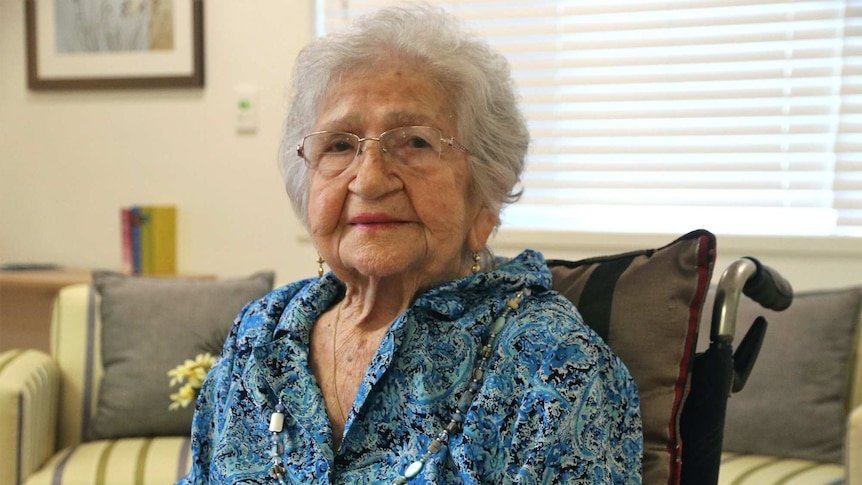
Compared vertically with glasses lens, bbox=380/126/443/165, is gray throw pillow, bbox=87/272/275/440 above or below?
below

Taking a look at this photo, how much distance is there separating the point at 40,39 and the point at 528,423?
3181 millimetres

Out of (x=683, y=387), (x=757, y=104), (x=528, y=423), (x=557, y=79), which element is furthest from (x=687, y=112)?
(x=528, y=423)

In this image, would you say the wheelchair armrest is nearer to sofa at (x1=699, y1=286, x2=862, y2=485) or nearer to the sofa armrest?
sofa at (x1=699, y1=286, x2=862, y2=485)

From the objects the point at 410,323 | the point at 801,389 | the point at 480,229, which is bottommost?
the point at 801,389

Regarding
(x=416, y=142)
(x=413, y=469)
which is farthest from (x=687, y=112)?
(x=413, y=469)

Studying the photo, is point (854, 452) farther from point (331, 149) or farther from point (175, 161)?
point (175, 161)

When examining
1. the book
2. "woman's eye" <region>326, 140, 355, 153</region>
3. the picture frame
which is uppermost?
the picture frame

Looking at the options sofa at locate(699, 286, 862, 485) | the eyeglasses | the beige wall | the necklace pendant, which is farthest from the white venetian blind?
the necklace pendant

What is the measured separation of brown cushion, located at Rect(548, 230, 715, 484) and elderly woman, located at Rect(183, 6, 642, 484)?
0.26 ft

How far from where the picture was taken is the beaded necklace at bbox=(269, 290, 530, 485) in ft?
3.80

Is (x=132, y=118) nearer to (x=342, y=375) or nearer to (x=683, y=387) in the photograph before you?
(x=342, y=375)

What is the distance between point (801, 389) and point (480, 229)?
1.33 meters

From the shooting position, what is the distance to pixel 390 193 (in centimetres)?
130

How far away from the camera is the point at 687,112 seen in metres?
2.93
